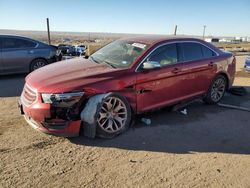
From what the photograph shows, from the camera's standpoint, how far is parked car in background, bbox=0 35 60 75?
10.3m

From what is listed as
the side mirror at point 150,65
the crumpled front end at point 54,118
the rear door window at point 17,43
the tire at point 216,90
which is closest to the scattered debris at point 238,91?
the tire at point 216,90

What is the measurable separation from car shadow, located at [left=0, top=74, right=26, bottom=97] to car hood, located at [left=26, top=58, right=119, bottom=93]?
110 inches

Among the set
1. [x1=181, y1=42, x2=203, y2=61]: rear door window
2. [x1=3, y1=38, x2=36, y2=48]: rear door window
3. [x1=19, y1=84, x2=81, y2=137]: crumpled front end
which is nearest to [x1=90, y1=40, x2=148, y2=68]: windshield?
[x1=181, y1=42, x2=203, y2=61]: rear door window

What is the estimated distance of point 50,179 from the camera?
12.0ft

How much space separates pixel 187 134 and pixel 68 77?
7.17 feet

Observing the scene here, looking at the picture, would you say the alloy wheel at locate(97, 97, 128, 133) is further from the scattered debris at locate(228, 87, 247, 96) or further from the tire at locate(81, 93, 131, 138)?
the scattered debris at locate(228, 87, 247, 96)

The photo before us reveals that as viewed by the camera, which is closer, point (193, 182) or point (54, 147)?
point (193, 182)

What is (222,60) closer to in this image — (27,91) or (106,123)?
(106,123)

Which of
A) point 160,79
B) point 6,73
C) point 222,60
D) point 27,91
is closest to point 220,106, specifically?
point 222,60

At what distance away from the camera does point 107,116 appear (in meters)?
4.98

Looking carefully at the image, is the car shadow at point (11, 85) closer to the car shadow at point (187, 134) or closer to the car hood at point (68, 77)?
the car hood at point (68, 77)

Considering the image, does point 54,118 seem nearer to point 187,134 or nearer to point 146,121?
point 146,121

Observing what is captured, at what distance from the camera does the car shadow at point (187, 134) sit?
4715 mm

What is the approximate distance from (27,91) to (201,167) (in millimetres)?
2948
